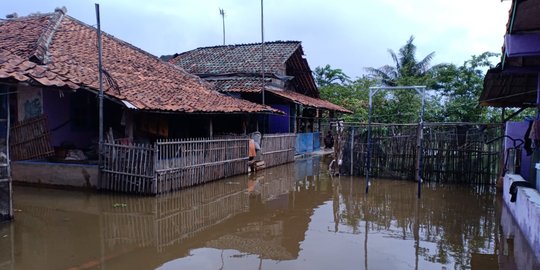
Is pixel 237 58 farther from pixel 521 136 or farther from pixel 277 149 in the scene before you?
pixel 521 136

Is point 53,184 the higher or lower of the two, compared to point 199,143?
lower

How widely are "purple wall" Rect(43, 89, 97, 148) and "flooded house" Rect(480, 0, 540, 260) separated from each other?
36.1 feet

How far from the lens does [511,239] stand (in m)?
7.00

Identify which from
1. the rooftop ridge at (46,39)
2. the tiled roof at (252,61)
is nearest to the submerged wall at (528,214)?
the rooftop ridge at (46,39)

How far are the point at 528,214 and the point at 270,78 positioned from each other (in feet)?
46.7

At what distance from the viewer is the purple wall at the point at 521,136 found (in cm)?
985

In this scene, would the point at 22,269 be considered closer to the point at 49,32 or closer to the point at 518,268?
the point at 518,268

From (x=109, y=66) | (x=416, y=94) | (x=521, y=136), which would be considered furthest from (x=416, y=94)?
(x=109, y=66)

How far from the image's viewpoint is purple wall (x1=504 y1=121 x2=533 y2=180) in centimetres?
985

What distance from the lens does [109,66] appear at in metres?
12.9

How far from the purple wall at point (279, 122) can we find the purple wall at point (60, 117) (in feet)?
30.3

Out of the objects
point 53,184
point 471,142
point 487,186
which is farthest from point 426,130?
point 53,184

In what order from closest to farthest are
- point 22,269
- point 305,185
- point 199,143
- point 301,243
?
point 22,269 → point 301,243 → point 199,143 → point 305,185

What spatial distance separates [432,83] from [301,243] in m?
18.6
